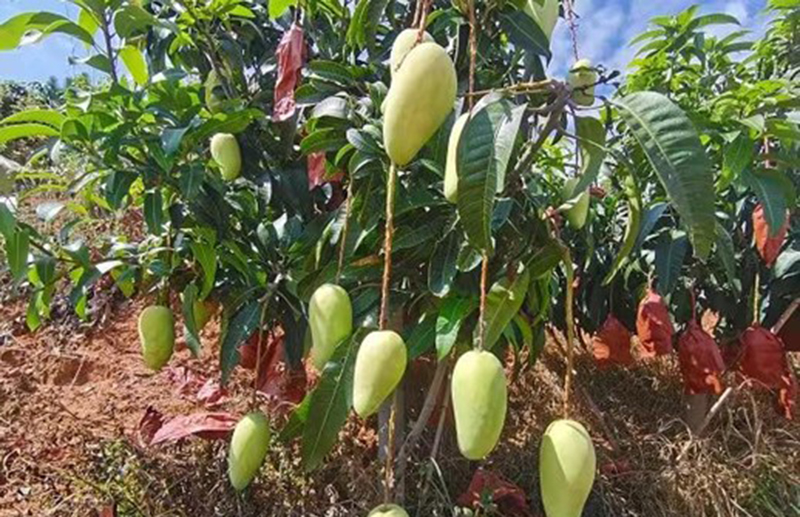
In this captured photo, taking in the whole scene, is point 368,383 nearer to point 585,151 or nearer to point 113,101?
point 585,151

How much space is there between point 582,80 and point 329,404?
532mm

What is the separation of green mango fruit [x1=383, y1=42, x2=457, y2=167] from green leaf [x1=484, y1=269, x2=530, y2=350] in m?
0.41

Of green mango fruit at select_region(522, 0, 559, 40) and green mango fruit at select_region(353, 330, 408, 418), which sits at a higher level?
green mango fruit at select_region(522, 0, 559, 40)

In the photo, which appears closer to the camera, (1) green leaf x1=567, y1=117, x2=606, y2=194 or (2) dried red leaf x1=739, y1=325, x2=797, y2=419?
(1) green leaf x1=567, y1=117, x2=606, y2=194

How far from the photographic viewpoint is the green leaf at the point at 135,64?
143cm

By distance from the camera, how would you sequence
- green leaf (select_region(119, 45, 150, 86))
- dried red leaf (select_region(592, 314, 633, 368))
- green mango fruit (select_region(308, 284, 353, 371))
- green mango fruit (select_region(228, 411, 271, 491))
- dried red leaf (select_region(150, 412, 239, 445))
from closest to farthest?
green mango fruit (select_region(308, 284, 353, 371))
green mango fruit (select_region(228, 411, 271, 491))
green leaf (select_region(119, 45, 150, 86))
dried red leaf (select_region(150, 412, 239, 445))
dried red leaf (select_region(592, 314, 633, 368))

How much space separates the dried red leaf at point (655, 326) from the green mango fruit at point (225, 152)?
90 cm

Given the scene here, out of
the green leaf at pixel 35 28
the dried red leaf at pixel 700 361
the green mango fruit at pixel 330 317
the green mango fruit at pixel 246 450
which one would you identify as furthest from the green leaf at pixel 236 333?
the dried red leaf at pixel 700 361

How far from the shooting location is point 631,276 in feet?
6.05

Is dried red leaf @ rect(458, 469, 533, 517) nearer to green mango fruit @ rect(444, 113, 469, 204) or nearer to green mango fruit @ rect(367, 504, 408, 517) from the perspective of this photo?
green mango fruit @ rect(367, 504, 408, 517)

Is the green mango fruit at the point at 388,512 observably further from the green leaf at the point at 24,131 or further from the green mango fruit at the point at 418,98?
the green leaf at the point at 24,131

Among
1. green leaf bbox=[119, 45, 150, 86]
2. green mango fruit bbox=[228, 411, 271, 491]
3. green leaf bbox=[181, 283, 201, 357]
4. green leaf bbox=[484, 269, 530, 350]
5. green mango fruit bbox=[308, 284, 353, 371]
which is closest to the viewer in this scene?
green mango fruit bbox=[308, 284, 353, 371]

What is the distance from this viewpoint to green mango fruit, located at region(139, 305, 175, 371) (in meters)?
1.31

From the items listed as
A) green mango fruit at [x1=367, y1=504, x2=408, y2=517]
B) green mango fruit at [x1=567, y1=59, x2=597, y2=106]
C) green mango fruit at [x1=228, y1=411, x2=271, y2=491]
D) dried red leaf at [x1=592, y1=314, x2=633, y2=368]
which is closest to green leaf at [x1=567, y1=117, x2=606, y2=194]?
green mango fruit at [x1=567, y1=59, x2=597, y2=106]
